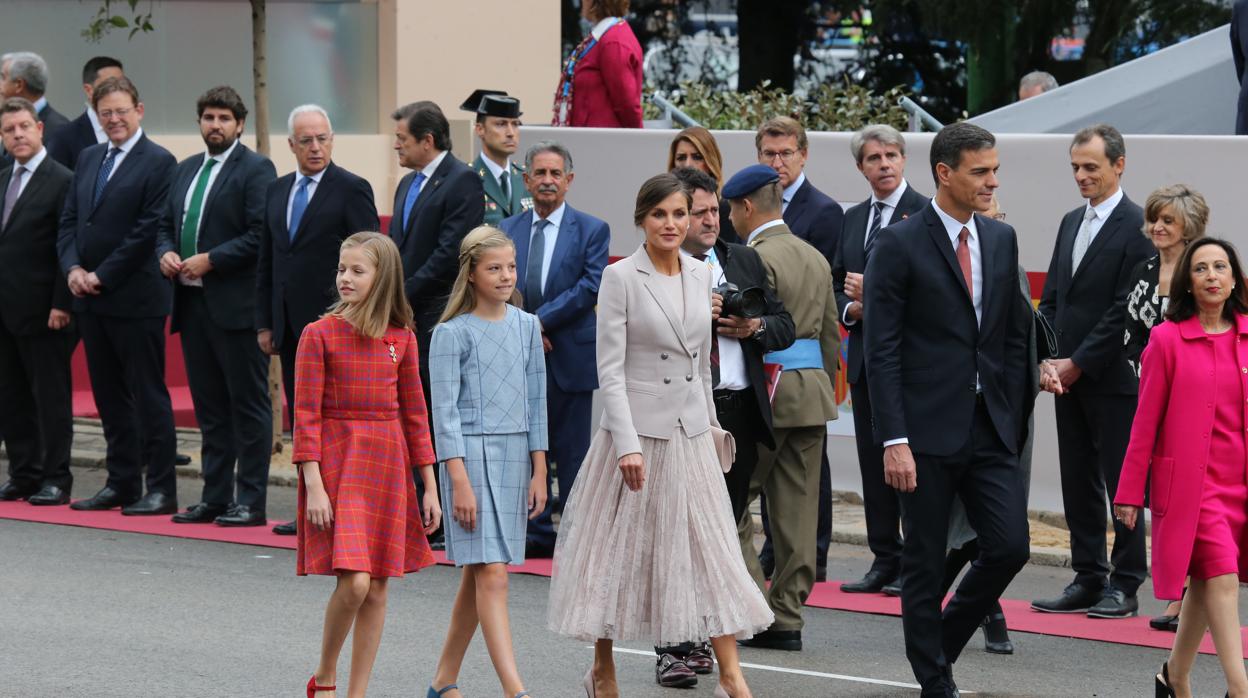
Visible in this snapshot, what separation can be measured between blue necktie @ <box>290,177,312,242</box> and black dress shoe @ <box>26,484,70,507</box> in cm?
240

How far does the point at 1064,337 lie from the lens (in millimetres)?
9180

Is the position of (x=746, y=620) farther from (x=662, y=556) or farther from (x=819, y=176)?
(x=819, y=176)

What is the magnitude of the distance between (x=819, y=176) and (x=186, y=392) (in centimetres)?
621

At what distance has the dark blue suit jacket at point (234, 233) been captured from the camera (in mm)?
10969

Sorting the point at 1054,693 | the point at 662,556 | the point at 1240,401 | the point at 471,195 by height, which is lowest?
the point at 1054,693

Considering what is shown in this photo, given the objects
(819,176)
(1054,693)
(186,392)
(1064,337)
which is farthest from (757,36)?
(1054,693)

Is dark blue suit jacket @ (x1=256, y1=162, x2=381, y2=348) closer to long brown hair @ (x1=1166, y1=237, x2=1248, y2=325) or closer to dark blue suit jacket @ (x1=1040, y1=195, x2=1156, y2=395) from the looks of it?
dark blue suit jacket @ (x1=1040, y1=195, x2=1156, y2=395)

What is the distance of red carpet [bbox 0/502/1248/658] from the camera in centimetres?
862

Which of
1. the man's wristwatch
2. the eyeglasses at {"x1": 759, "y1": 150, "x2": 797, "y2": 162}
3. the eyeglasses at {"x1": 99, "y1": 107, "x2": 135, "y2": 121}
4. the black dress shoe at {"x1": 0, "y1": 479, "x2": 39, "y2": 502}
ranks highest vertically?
the eyeglasses at {"x1": 99, "y1": 107, "x2": 135, "y2": 121}

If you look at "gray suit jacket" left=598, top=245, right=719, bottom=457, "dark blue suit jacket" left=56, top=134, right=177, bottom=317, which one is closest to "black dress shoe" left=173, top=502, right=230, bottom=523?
"dark blue suit jacket" left=56, top=134, right=177, bottom=317

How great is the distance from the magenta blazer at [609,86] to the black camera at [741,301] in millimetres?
Answer: 4974

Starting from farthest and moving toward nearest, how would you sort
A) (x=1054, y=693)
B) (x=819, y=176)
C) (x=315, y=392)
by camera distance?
(x=819, y=176)
(x=1054, y=693)
(x=315, y=392)

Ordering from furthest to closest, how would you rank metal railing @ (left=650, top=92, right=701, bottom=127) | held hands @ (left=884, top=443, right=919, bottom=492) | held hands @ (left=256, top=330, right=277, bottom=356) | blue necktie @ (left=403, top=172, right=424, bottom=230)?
1. metal railing @ (left=650, top=92, right=701, bottom=127)
2. held hands @ (left=256, top=330, right=277, bottom=356)
3. blue necktie @ (left=403, top=172, right=424, bottom=230)
4. held hands @ (left=884, top=443, right=919, bottom=492)

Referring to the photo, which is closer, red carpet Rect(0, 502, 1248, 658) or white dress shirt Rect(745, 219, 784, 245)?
white dress shirt Rect(745, 219, 784, 245)
